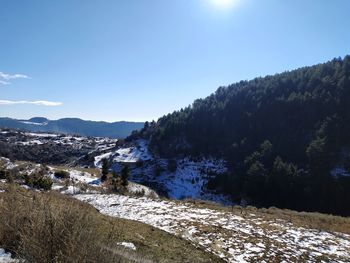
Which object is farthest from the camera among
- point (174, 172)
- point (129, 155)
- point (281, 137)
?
point (129, 155)

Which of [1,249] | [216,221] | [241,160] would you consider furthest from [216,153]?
[1,249]

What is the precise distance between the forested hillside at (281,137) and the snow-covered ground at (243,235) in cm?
7464

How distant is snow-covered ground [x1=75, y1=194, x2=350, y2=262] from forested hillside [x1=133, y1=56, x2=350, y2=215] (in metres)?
74.6

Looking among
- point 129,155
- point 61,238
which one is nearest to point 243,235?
point 61,238

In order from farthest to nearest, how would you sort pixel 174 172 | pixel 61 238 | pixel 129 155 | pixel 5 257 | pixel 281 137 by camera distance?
pixel 129 155
pixel 174 172
pixel 281 137
pixel 5 257
pixel 61 238

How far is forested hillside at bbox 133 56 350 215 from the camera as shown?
92.2 metres

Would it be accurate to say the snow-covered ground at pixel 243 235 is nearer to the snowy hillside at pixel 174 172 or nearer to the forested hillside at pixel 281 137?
the forested hillside at pixel 281 137

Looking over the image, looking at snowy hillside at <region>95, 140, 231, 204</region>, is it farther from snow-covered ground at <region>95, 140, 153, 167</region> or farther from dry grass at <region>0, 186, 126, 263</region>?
dry grass at <region>0, 186, 126, 263</region>

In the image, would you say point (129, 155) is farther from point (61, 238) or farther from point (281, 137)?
point (61, 238)

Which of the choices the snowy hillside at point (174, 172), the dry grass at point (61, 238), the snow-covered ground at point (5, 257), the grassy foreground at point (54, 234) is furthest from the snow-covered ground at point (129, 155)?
the dry grass at point (61, 238)

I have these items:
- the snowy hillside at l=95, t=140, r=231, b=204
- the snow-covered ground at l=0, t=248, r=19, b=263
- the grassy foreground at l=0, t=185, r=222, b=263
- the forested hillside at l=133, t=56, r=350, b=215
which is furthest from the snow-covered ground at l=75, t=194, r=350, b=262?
the snowy hillside at l=95, t=140, r=231, b=204

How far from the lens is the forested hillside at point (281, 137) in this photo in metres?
92.2

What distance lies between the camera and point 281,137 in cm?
12206

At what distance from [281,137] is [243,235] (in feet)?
366
